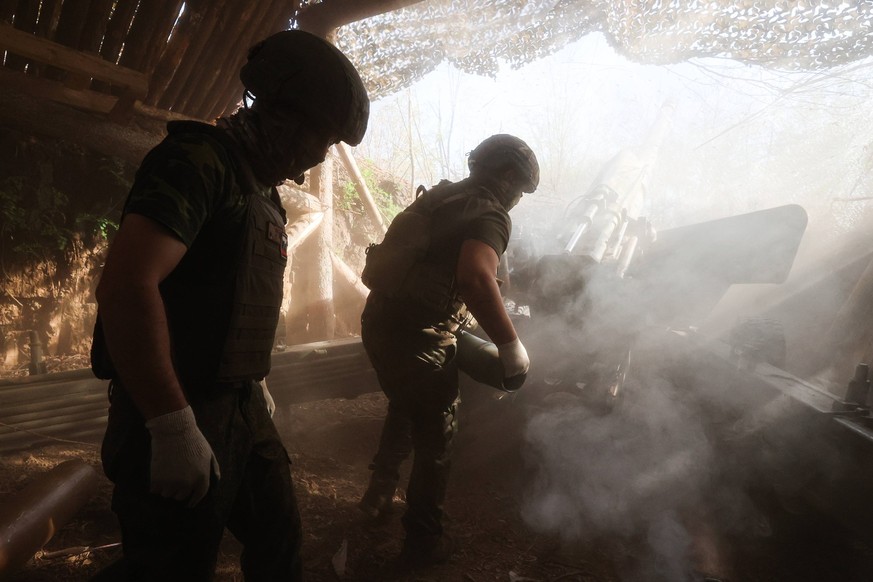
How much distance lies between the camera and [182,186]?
3.83 feet

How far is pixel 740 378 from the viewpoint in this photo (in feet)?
11.2

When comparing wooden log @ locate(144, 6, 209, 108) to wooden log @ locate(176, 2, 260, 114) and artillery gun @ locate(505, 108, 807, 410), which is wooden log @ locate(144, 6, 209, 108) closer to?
wooden log @ locate(176, 2, 260, 114)

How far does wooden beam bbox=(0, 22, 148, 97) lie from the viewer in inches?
145

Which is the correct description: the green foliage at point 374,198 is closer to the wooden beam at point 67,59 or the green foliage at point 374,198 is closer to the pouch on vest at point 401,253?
the wooden beam at point 67,59

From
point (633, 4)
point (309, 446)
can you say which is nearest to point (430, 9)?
point (633, 4)

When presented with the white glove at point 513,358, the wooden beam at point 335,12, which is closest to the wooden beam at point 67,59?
the wooden beam at point 335,12

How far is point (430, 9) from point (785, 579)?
7.34 meters

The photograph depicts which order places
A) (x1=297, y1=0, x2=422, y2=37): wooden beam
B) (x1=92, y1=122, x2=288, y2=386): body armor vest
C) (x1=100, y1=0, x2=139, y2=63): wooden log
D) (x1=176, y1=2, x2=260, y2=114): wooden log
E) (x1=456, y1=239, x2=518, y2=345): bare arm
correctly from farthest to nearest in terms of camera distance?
(x1=176, y1=2, x2=260, y2=114): wooden log
(x1=297, y1=0, x2=422, y2=37): wooden beam
(x1=100, y1=0, x2=139, y2=63): wooden log
(x1=456, y1=239, x2=518, y2=345): bare arm
(x1=92, y1=122, x2=288, y2=386): body armor vest

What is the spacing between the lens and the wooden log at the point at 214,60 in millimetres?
4562

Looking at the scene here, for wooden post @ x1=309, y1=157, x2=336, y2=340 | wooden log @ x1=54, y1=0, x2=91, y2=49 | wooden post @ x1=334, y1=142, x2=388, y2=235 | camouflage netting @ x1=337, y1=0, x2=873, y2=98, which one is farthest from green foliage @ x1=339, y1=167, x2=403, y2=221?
wooden log @ x1=54, y1=0, x2=91, y2=49

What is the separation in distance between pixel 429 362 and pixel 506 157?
1.41m

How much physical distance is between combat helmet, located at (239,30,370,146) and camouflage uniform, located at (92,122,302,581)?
0.89 ft

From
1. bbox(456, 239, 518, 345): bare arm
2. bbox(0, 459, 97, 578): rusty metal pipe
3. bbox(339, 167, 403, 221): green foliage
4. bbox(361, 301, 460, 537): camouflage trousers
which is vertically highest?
bbox(339, 167, 403, 221): green foliage

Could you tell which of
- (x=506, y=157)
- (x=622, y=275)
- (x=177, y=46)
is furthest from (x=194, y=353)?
(x=622, y=275)
